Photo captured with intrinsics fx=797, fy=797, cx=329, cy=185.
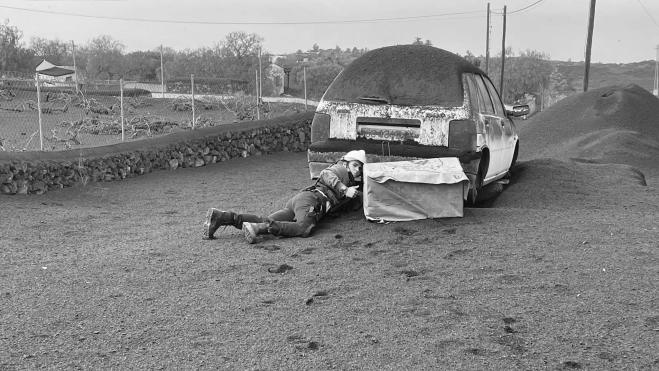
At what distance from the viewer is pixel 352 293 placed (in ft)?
18.6

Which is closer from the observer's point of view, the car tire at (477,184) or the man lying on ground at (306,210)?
the man lying on ground at (306,210)

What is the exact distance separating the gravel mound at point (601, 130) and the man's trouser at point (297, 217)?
8.73m

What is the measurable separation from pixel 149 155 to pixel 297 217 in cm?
748

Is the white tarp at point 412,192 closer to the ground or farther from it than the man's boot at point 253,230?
farther from it

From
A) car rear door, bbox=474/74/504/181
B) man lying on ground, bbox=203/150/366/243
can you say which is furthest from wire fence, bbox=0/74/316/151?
car rear door, bbox=474/74/504/181

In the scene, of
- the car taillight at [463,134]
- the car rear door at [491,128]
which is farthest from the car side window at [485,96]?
the car taillight at [463,134]

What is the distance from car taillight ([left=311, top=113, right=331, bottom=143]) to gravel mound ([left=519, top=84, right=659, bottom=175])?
7874 millimetres

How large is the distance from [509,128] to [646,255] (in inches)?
167

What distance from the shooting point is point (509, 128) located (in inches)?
416

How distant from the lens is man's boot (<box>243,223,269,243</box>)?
7.42 m

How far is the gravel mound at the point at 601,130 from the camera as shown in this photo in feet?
53.4

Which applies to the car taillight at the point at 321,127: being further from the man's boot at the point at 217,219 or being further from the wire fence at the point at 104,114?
the wire fence at the point at 104,114

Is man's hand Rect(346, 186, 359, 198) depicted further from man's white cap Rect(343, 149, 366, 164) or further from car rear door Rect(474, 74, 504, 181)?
car rear door Rect(474, 74, 504, 181)

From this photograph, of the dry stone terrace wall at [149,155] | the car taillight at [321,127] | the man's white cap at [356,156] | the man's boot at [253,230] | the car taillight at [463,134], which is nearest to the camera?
the man's boot at [253,230]
